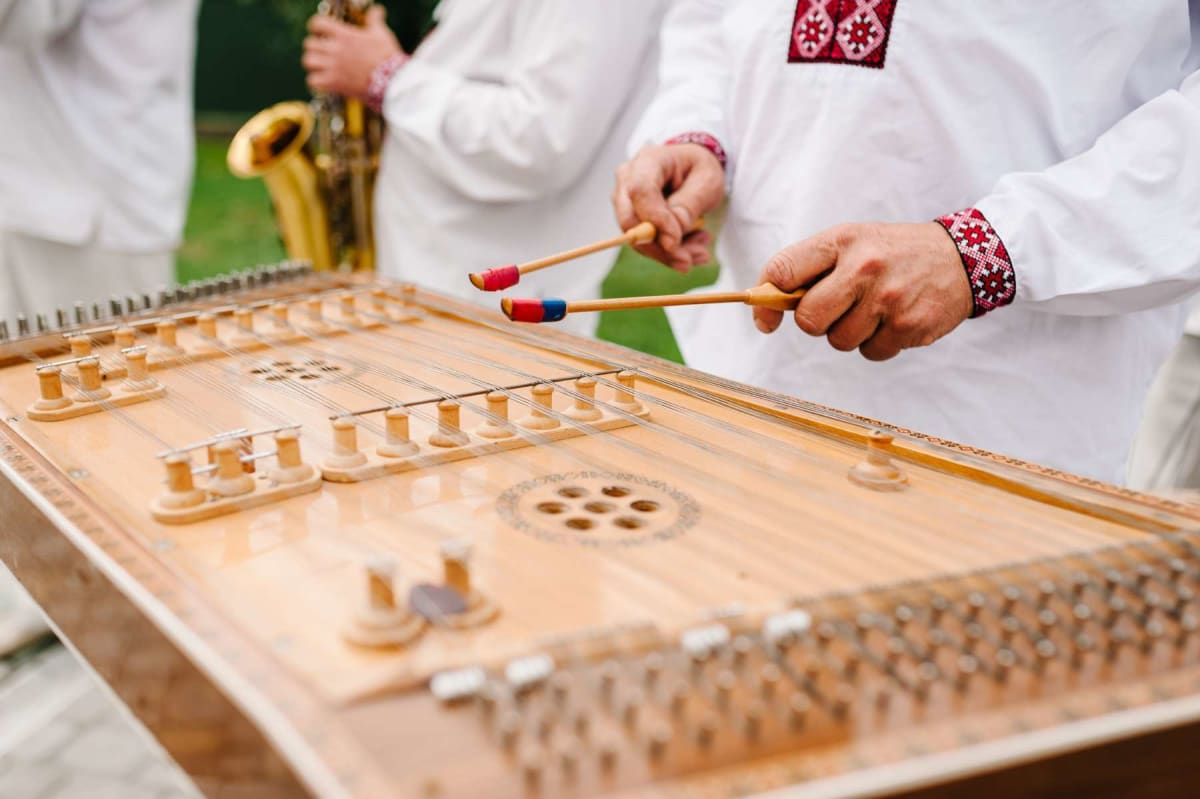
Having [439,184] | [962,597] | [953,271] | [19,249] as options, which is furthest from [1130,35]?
[19,249]

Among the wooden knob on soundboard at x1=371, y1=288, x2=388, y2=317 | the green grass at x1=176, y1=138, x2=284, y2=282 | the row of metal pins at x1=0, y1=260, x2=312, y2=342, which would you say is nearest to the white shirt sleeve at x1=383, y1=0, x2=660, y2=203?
the row of metal pins at x1=0, y1=260, x2=312, y2=342

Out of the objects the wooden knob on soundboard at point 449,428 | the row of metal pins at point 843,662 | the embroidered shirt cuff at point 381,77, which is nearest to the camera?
the row of metal pins at point 843,662

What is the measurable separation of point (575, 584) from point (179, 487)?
0.46m

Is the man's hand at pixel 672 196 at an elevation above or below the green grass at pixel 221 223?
above

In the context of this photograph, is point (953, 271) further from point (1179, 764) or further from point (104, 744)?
point (104, 744)

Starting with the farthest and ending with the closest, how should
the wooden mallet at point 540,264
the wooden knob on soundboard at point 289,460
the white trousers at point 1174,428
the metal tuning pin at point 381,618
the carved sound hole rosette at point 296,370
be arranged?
the white trousers at point 1174,428 < the carved sound hole rosette at point 296,370 < the wooden mallet at point 540,264 < the wooden knob on soundboard at point 289,460 < the metal tuning pin at point 381,618

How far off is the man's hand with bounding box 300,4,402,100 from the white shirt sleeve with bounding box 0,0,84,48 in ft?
2.08

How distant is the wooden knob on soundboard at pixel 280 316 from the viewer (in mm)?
1858

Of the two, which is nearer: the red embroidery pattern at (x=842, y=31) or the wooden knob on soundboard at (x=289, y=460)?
the wooden knob on soundboard at (x=289, y=460)

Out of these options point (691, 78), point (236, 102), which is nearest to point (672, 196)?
point (691, 78)

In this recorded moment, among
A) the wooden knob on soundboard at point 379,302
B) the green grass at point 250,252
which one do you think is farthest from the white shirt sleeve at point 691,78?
the green grass at point 250,252

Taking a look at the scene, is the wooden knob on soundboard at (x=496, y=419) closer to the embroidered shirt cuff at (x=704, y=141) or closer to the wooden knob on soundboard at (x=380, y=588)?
the wooden knob on soundboard at (x=380, y=588)

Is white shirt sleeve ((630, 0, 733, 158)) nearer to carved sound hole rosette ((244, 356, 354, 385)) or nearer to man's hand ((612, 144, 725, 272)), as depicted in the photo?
man's hand ((612, 144, 725, 272))

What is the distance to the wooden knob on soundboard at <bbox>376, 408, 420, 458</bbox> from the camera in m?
1.24
